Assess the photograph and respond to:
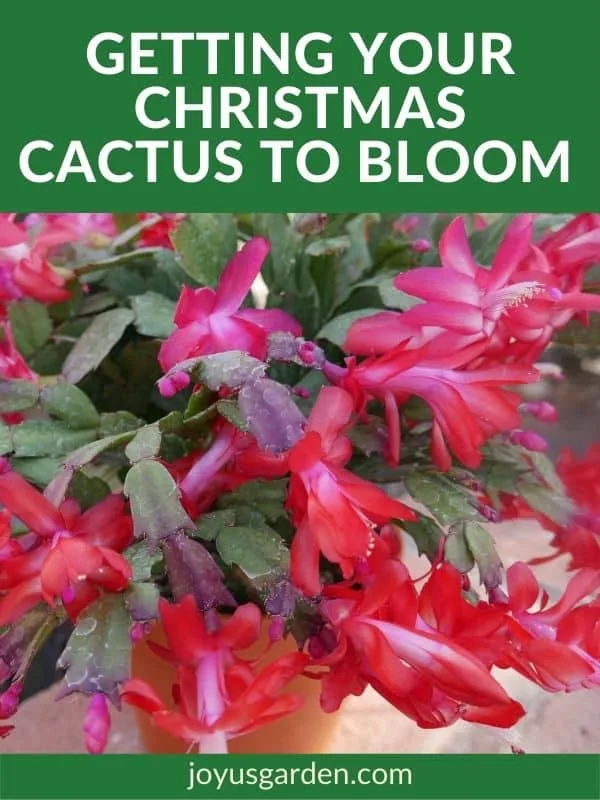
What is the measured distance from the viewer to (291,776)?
533 millimetres

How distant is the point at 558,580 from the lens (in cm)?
83

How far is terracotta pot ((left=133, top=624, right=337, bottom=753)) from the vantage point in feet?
2.13

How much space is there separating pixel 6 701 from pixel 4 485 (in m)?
0.13

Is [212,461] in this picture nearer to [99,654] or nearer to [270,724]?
[99,654]

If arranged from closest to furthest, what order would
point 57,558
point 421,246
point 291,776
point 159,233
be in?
point 57,558 < point 291,776 < point 421,246 < point 159,233

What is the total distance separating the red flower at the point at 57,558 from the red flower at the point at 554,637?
23cm

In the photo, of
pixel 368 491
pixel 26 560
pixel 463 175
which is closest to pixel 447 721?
pixel 368 491

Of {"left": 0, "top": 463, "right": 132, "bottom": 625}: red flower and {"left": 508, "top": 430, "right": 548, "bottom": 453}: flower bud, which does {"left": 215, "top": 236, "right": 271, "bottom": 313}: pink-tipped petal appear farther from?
{"left": 508, "top": 430, "right": 548, "bottom": 453}: flower bud

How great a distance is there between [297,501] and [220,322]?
0.12 m

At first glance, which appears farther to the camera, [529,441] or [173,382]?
[529,441]

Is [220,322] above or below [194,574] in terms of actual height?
above

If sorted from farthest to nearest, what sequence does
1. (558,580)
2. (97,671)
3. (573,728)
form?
(558,580) → (573,728) → (97,671)

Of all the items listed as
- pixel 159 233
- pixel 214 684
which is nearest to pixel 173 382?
pixel 214 684

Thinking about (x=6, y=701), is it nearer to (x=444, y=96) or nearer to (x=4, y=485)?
(x=4, y=485)
